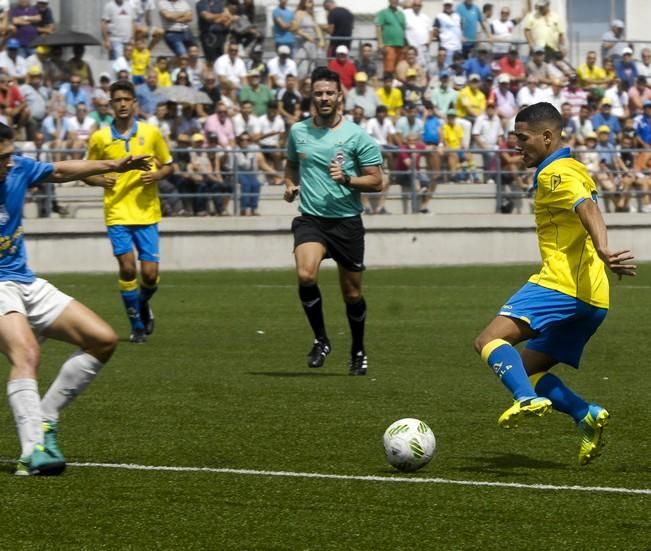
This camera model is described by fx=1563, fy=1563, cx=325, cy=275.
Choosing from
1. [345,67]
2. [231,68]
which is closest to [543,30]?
[345,67]

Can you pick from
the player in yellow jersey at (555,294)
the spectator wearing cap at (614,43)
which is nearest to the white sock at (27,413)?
the player in yellow jersey at (555,294)

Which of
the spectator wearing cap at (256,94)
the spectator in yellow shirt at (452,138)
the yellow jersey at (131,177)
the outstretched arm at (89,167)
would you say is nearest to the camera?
the outstretched arm at (89,167)

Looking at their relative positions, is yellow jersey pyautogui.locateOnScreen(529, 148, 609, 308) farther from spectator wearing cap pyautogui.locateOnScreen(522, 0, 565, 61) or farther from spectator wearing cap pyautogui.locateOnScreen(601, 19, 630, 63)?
spectator wearing cap pyautogui.locateOnScreen(601, 19, 630, 63)

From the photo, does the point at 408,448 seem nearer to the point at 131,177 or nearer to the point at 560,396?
the point at 560,396

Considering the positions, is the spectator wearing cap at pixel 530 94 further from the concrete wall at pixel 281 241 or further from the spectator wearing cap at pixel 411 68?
the concrete wall at pixel 281 241

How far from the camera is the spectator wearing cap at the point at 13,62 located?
24234 millimetres

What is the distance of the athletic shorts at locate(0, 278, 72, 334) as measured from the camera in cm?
780

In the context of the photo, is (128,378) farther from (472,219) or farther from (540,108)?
(472,219)

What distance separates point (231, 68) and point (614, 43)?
369 inches

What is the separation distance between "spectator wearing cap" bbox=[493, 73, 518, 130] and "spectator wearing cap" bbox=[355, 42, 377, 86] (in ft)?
7.18

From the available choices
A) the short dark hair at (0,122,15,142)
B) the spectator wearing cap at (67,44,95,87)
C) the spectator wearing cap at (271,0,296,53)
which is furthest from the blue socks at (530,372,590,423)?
the spectator wearing cap at (271,0,296,53)

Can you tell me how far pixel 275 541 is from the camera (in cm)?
619

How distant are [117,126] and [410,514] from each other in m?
8.31

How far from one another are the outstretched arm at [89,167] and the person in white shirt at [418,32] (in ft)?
66.8
